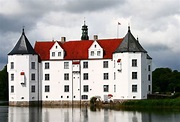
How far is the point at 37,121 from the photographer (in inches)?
1410

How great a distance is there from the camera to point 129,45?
6169cm

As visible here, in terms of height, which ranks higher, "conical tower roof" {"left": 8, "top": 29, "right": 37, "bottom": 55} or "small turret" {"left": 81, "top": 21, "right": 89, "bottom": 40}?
"small turret" {"left": 81, "top": 21, "right": 89, "bottom": 40}

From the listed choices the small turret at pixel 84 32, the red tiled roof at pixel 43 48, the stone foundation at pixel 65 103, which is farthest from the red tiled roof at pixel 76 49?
the stone foundation at pixel 65 103

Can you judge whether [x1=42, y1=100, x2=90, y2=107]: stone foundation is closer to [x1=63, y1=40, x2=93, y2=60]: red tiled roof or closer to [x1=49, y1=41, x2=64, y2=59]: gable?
[x1=63, y1=40, x2=93, y2=60]: red tiled roof

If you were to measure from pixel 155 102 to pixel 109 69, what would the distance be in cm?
1285

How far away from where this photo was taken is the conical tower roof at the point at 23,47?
216 feet

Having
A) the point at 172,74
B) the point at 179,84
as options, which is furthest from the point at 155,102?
the point at 172,74

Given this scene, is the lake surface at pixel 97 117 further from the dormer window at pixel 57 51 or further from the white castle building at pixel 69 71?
the dormer window at pixel 57 51

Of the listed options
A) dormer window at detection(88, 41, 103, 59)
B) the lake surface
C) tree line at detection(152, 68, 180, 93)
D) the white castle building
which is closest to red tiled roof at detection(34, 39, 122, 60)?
the white castle building

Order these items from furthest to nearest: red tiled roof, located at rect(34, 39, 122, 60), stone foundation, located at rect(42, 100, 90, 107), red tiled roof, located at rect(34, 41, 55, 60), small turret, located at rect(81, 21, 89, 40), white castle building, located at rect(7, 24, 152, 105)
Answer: small turret, located at rect(81, 21, 89, 40) < red tiled roof, located at rect(34, 41, 55, 60) < red tiled roof, located at rect(34, 39, 122, 60) < stone foundation, located at rect(42, 100, 90, 107) < white castle building, located at rect(7, 24, 152, 105)

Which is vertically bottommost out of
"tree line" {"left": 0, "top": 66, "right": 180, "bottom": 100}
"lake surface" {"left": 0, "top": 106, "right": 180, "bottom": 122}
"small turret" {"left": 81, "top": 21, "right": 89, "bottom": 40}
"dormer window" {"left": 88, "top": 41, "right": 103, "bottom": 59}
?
"lake surface" {"left": 0, "top": 106, "right": 180, "bottom": 122}

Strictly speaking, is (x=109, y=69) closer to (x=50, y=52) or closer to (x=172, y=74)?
(x=50, y=52)

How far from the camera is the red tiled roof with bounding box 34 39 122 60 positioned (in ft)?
216

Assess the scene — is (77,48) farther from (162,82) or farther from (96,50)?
(162,82)
